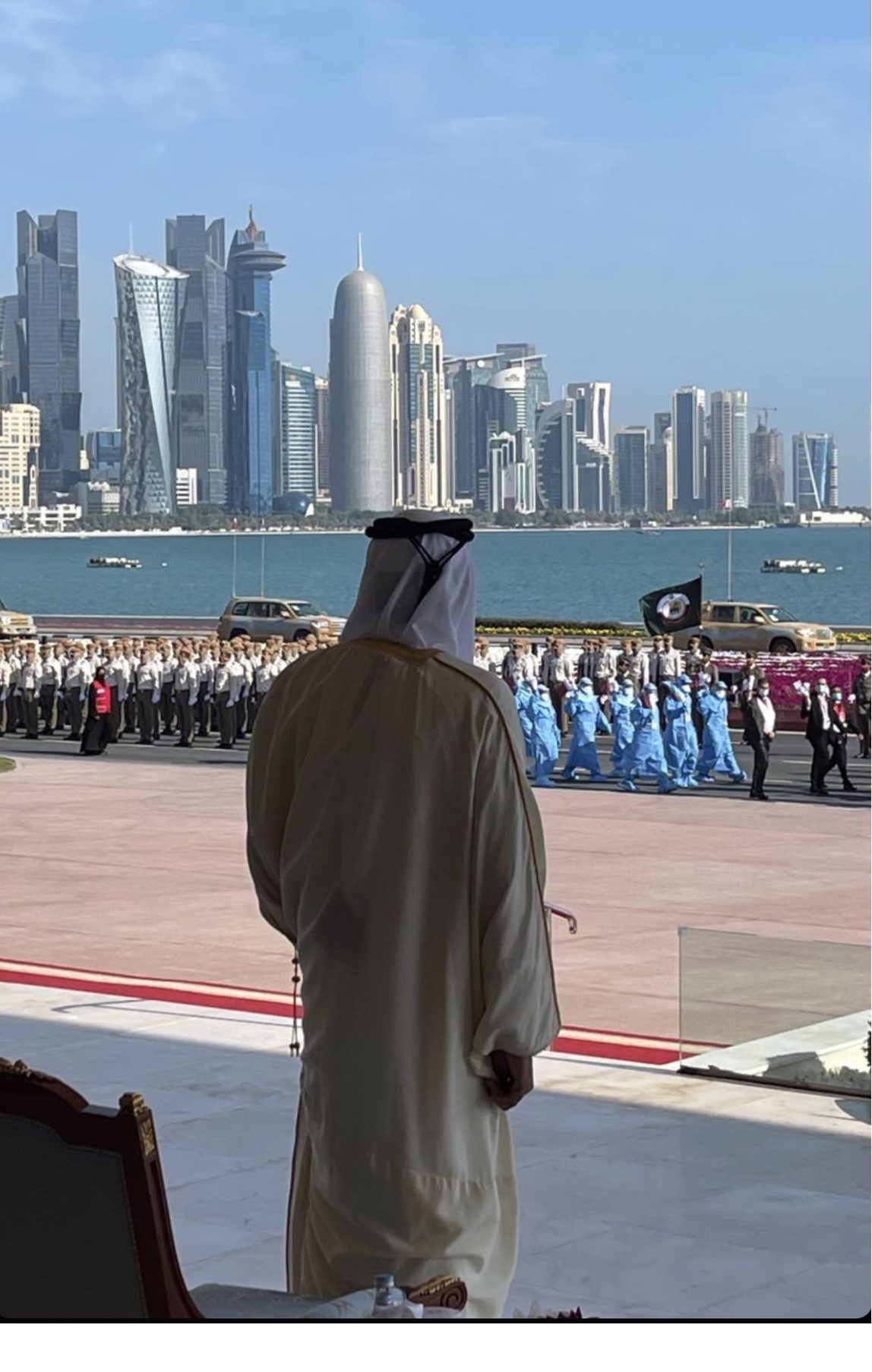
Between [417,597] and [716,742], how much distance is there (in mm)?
20364

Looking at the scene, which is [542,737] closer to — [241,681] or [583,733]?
[583,733]

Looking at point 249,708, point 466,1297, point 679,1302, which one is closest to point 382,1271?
point 466,1297

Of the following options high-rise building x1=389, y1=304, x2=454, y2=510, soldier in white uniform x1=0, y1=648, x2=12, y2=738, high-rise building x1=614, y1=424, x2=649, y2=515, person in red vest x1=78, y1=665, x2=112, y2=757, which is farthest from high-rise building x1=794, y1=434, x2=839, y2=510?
soldier in white uniform x1=0, y1=648, x2=12, y2=738

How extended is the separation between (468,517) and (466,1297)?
5.14 ft

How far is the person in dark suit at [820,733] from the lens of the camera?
2180cm

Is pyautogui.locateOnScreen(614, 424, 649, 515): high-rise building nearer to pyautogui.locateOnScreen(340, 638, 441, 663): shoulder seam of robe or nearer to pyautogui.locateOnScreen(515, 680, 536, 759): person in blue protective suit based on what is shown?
pyautogui.locateOnScreen(515, 680, 536, 759): person in blue protective suit

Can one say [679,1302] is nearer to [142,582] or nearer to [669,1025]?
[669,1025]

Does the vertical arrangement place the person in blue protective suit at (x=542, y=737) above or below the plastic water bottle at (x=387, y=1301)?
below

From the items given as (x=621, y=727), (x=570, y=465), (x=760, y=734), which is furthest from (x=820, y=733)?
(x=570, y=465)

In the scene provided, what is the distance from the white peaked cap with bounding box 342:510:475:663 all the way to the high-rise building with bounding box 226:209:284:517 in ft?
22.7

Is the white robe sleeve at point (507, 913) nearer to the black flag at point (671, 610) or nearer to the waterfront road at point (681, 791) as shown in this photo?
the waterfront road at point (681, 791)

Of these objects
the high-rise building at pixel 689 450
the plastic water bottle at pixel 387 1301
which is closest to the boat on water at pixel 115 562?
the high-rise building at pixel 689 450

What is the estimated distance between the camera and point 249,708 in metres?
29.3

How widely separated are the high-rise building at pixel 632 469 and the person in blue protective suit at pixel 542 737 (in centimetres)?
350
